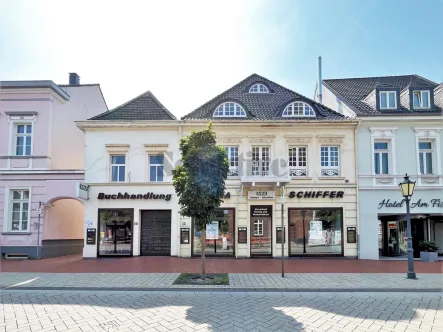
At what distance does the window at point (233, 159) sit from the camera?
17141mm

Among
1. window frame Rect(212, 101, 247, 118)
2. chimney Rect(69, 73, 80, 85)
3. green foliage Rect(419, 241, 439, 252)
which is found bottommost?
green foliage Rect(419, 241, 439, 252)

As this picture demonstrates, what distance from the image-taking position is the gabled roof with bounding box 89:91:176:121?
57.9 feet

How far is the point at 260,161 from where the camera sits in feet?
56.4

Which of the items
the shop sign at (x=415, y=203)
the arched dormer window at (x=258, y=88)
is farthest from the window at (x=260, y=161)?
the shop sign at (x=415, y=203)

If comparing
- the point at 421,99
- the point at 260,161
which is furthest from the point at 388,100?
the point at 260,161

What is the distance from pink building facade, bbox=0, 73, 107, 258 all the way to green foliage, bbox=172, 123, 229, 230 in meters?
9.15

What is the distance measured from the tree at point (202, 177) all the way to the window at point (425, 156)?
40.6 ft

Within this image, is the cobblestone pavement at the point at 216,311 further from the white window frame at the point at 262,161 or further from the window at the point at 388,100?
the window at the point at 388,100

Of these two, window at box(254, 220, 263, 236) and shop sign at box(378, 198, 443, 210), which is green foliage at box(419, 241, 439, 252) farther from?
window at box(254, 220, 263, 236)

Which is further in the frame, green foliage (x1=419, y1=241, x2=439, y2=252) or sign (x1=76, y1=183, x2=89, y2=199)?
green foliage (x1=419, y1=241, x2=439, y2=252)

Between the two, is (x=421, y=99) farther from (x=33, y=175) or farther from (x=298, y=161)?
(x=33, y=175)

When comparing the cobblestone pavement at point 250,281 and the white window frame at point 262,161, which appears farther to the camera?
the white window frame at point 262,161

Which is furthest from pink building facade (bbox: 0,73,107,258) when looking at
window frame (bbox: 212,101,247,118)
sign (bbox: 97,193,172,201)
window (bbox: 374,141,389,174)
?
window (bbox: 374,141,389,174)

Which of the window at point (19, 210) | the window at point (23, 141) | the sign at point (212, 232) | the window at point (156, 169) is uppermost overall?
the window at point (23, 141)
